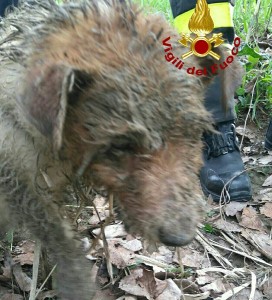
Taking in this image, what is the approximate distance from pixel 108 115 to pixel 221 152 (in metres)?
1.94

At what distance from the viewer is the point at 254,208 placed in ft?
12.3

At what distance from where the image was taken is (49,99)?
2.06m

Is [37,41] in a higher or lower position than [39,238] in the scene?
higher

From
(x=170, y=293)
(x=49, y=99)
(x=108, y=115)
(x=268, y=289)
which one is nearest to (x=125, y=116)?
(x=108, y=115)

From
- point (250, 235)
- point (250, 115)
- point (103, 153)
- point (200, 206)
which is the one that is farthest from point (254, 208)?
point (103, 153)

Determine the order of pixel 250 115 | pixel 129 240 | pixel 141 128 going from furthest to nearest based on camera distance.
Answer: pixel 250 115 → pixel 129 240 → pixel 141 128

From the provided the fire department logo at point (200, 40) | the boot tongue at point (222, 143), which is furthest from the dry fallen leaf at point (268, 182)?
the fire department logo at point (200, 40)

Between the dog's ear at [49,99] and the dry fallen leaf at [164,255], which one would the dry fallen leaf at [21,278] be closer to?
the dry fallen leaf at [164,255]

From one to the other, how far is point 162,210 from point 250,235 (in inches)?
59.0

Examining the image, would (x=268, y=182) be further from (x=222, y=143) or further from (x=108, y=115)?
(x=108, y=115)

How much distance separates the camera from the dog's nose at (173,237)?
7.00ft

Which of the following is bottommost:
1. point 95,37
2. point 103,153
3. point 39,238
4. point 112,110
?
point 39,238

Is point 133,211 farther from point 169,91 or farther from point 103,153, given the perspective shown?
point 169,91

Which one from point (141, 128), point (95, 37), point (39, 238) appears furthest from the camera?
point (39, 238)
